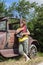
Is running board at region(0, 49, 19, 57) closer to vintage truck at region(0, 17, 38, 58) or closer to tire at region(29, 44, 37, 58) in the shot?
vintage truck at region(0, 17, 38, 58)

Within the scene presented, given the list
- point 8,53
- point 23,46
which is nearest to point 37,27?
point 23,46

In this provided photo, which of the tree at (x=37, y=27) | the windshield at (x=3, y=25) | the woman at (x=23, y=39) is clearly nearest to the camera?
the windshield at (x=3, y=25)

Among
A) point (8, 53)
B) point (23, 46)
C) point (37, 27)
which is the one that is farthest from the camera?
point (37, 27)

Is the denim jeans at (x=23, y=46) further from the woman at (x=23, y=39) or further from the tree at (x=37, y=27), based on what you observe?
the tree at (x=37, y=27)

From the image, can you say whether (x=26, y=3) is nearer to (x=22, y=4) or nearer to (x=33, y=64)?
(x=22, y=4)

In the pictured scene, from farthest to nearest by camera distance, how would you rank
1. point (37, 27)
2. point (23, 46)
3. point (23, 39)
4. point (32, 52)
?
point (37, 27) < point (32, 52) < point (23, 46) < point (23, 39)

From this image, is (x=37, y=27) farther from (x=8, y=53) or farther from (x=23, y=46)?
(x=8, y=53)

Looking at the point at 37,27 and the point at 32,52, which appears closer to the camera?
the point at 32,52

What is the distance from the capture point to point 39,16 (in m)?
18.3

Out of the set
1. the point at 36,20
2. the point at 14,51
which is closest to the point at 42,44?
the point at 36,20

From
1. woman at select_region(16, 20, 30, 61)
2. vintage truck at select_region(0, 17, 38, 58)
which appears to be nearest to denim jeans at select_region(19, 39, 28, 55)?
woman at select_region(16, 20, 30, 61)

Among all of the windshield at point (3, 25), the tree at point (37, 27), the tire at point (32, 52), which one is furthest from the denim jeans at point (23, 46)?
the tree at point (37, 27)

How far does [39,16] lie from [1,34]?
611 centimetres

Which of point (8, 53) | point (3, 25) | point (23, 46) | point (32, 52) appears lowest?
point (32, 52)
